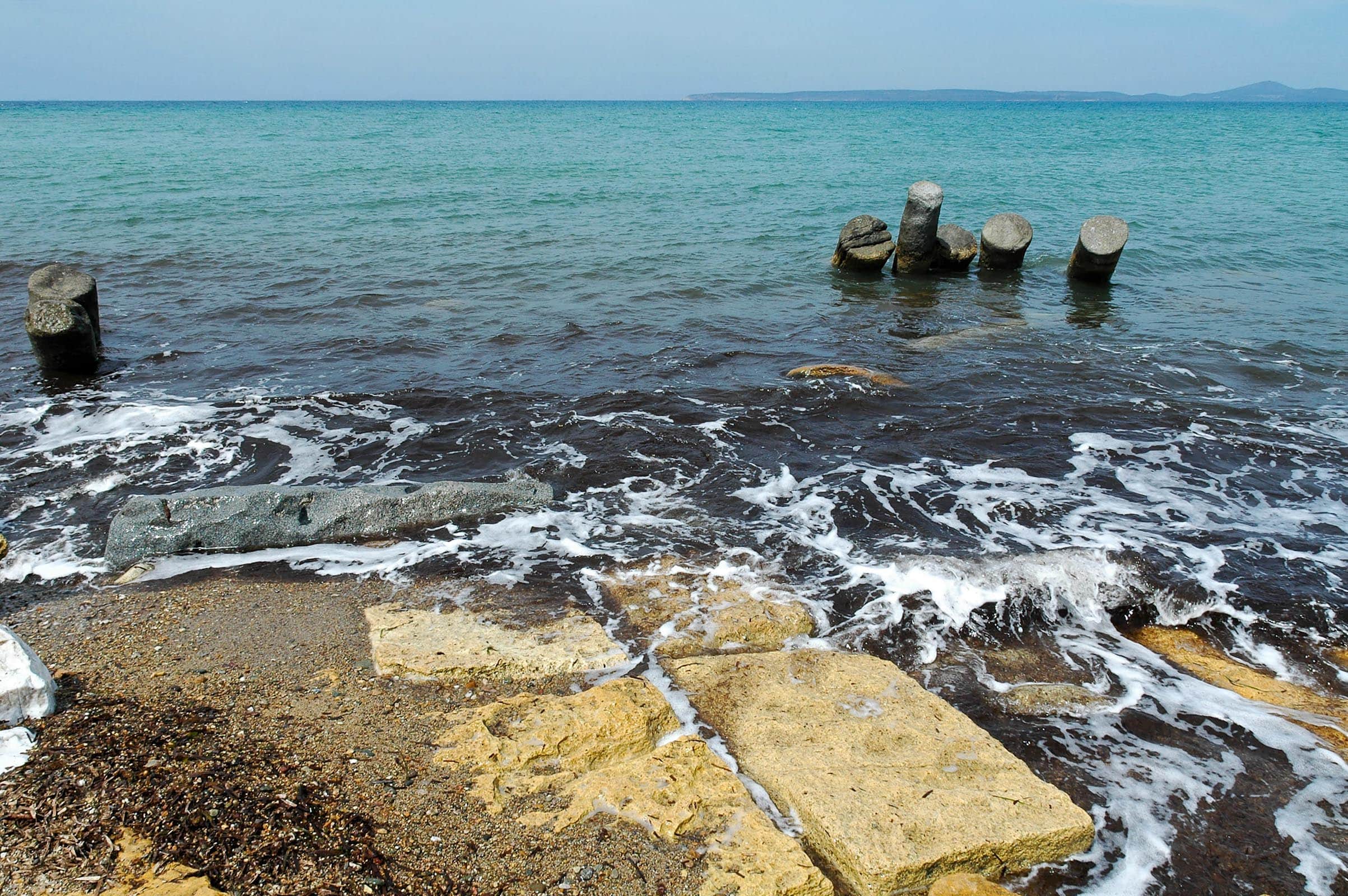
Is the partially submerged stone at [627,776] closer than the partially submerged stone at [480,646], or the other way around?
the partially submerged stone at [627,776]

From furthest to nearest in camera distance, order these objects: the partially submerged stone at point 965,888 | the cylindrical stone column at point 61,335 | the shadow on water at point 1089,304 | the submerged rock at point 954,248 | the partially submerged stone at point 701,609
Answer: the submerged rock at point 954,248 → the shadow on water at point 1089,304 → the cylindrical stone column at point 61,335 → the partially submerged stone at point 701,609 → the partially submerged stone at point 965,888

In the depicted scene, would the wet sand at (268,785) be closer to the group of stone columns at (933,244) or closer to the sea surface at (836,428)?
the sea surface at (836,428)

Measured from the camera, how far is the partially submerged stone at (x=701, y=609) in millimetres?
5156

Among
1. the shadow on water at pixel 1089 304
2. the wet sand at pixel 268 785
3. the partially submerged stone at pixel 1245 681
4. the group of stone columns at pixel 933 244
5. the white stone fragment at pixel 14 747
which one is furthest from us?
the group of stone columns at pixel 933 244

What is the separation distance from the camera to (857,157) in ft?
124

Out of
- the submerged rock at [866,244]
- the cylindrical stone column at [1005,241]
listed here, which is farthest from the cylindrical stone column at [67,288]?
the cylindrical stone column at [1005,241]

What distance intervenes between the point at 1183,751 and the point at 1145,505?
3.42 meters

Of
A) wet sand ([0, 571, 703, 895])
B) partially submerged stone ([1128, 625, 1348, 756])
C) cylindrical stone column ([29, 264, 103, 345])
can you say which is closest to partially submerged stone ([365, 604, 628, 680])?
wet sand ([0, 571, 703, 895])

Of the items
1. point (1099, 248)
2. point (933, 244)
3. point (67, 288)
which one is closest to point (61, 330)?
point (67, 288)

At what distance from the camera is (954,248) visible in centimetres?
1590

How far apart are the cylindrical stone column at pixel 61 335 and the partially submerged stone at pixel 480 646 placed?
7.52 meters

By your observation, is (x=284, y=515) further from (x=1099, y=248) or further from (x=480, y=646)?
(x=1099, y=248)

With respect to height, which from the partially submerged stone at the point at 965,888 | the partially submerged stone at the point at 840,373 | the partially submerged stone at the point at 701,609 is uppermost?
the partially submerged stone at the point at 840,373

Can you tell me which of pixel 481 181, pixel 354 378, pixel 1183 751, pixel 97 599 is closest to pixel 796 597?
pixel 1183 751
